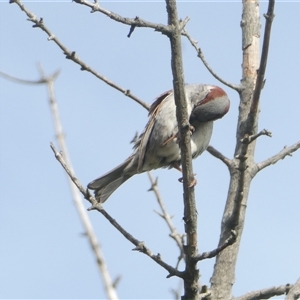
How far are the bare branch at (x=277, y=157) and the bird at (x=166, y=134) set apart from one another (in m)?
1.24

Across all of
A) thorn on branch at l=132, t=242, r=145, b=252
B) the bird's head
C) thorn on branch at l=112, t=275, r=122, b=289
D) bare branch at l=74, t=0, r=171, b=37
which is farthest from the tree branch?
the bird's head

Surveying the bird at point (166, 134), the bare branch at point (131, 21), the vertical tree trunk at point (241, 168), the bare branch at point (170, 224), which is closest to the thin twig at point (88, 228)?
the bare branch at point (131, 21)

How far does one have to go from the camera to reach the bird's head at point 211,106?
21.4 feet

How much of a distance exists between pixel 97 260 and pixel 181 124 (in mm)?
1591

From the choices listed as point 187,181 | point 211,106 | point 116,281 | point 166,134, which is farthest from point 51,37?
point 116,281

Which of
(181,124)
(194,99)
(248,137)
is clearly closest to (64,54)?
(181,124)

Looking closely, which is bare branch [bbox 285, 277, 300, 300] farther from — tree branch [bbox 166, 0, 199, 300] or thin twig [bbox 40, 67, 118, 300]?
thin twig [bbox 40, 67, 118, 300]

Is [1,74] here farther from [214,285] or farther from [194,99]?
[194,99]

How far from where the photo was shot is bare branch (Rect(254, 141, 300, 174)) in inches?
197

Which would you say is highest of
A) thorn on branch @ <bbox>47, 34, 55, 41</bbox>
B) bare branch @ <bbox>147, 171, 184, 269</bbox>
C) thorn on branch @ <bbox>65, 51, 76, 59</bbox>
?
thorn on branch @ <bbox>65, 51, 76, 59</bbox>

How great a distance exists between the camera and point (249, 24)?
581 centimetres

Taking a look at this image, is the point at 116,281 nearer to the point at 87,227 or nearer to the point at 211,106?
the point at 87,227

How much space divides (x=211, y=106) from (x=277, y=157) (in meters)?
1.55

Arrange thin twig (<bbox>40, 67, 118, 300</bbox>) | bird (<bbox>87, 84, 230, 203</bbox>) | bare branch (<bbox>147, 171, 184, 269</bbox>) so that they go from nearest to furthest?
1. thin twig (<bbox>40, 67, 118, 300</bbox>)
2. bare branch (<bbox>147, 171, 184, 269</bbox>)
3. bird (<bbox>87, 84, 230, 203</bbox>)
